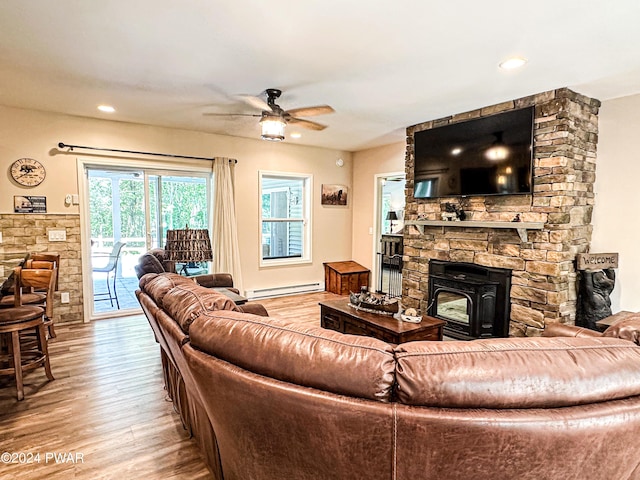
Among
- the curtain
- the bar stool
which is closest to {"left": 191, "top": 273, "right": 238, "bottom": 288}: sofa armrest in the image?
the curtain

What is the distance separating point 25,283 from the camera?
9.76ft

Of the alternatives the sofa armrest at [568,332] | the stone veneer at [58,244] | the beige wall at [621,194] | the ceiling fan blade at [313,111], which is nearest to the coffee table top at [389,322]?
the sofa armrest at [568,332]

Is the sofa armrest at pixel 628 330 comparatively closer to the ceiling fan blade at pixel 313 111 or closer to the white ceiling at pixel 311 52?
the white ceiling at pixel 311 52

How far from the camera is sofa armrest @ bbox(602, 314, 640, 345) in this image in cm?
141

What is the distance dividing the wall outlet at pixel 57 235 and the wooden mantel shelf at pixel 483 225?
4.43 m

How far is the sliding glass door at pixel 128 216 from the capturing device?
4.82m

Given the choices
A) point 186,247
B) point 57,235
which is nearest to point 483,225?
point 186,247

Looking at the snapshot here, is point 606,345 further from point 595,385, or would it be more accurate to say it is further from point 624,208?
point 624,208

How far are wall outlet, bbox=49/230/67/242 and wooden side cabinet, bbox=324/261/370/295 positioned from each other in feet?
13.0

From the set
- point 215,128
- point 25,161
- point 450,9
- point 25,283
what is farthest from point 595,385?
point 25,161

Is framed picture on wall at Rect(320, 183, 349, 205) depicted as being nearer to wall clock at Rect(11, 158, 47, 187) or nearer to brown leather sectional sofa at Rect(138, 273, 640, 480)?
wall clock at Rect(11, 158, 47, 187)

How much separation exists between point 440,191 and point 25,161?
499cm

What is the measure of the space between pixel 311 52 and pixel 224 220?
322cm

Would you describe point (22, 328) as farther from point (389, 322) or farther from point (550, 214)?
point (550, 214)
